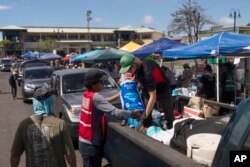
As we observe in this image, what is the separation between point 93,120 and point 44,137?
0.96m

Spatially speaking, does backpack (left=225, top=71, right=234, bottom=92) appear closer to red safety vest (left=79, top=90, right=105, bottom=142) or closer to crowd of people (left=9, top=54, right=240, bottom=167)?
crowd of people (left=9, top=54, right=240, bottom=167)

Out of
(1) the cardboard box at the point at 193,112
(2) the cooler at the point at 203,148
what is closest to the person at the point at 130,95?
(1) the cardboard box at the point at 193,112

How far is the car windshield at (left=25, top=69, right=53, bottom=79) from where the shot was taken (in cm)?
2011

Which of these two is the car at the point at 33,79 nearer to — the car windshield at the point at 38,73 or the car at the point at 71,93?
the car windshield at the point at 38,73

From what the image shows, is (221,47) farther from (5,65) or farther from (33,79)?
(5,65)

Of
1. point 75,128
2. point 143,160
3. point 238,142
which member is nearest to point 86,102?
point 143,160

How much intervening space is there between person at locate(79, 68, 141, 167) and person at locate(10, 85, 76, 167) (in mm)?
766

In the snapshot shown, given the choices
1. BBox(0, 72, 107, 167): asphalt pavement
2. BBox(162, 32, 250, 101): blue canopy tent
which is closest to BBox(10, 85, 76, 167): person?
BBox(0, 72, 107, 167): asphalt pavement

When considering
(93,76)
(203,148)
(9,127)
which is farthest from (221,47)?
(9,127)

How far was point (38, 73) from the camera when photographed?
2033 centimetres

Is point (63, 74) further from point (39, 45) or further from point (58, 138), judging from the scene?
point (39, 45)

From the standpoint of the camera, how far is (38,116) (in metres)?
3.76

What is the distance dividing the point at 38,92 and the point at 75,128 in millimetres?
4385

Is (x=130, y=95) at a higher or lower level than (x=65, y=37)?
lower
